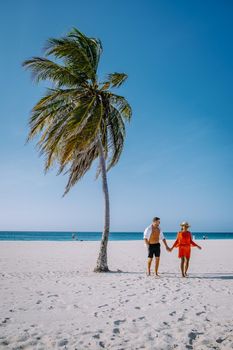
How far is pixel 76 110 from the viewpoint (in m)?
9.74

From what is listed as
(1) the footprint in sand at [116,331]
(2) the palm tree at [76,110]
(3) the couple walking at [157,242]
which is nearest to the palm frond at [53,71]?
(2) the palm tree at [76,110]

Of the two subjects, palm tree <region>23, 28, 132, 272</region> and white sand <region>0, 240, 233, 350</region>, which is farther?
palm tree <region>23, 28, 132, 272</region>

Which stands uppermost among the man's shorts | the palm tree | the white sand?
the palm tree

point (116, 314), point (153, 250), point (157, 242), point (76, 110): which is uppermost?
point (76, 110)

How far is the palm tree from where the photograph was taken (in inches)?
385

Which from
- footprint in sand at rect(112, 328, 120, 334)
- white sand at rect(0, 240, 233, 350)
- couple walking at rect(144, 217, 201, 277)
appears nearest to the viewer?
white sand at rect(0, 240, 233, 350)

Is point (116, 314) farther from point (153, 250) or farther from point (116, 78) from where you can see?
point (116, 78)

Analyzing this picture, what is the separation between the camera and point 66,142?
9.75 metres

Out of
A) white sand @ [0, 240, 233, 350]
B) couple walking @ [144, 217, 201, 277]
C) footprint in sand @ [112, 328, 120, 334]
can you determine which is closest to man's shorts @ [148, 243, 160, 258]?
couple walking @ [144, 217, 201, 277]

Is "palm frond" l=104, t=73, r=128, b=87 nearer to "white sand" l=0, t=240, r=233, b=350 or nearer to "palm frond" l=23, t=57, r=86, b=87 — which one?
"palm frond" l=23, t=57, r=86, b=87

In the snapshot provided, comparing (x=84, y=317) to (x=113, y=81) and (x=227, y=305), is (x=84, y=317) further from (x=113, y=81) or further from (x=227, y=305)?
(x=113, y=81)

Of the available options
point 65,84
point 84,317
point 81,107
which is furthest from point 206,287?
point 65,84

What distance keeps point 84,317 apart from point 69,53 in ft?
27.8

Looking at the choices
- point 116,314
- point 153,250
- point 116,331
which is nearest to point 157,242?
point 153,250
